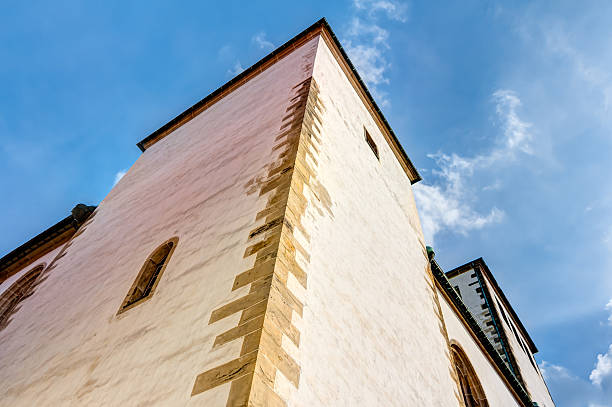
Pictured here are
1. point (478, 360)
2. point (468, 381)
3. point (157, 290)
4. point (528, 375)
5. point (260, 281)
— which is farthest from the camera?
point (528, 375)

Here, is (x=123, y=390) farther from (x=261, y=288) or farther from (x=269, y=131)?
(x=269, y=131)

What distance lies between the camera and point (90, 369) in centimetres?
437

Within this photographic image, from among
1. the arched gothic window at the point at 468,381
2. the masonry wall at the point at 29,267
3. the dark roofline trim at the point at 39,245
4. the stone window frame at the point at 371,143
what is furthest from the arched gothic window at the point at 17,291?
the arched gothic window at the point at 468,381

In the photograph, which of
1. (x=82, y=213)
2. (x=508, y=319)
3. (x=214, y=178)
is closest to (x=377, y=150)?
(x=214, y=178)

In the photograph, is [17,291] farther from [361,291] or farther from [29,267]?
[361,291]

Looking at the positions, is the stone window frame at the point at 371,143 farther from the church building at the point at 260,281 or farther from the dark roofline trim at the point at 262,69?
the dark roofline trim at the point at 262,69

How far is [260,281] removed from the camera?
380cm

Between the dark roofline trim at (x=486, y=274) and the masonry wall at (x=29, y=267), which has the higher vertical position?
the dark roofline trim at (x=486, y=274)

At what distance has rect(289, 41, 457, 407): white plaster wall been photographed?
4094 millimetres

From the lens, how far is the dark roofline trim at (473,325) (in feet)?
34.1

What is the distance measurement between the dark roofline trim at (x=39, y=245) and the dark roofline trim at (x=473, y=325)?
8.14 m

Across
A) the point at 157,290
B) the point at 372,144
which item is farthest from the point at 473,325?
the point at 157,290

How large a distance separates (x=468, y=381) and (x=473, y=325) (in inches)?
72.5

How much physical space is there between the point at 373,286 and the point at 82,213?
703 cm
